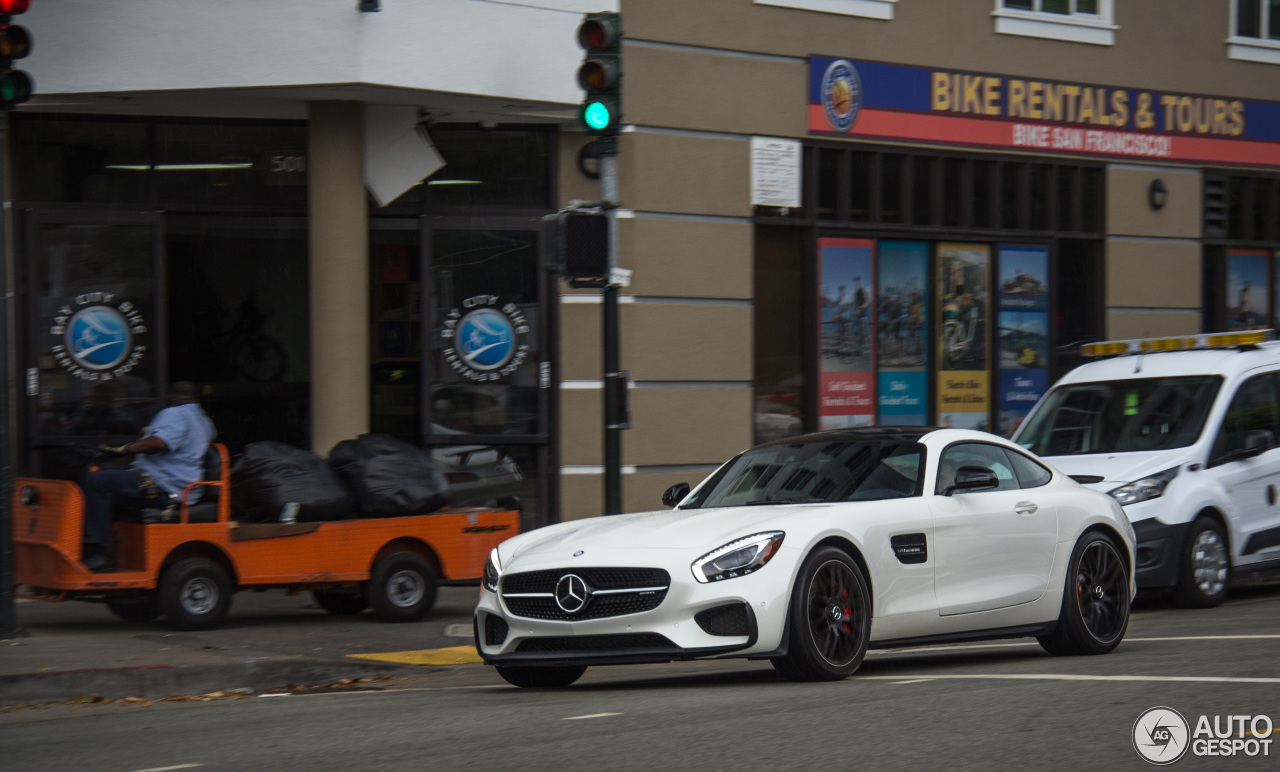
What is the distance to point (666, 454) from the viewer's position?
16.4m

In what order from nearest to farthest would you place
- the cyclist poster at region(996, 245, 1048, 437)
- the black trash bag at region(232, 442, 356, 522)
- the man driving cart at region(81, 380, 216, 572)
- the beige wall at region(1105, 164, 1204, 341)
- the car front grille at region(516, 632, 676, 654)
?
the car front grille at region(516, 632, 676, 654)
the man driving cart at region(81, 380, 216, 572)
the black trash bag at region(232, 442, 356, 522)
the cyclist poster at region(996, 245, 1048, 437)
the beige wall at region(1105, 164, 1204, 341)

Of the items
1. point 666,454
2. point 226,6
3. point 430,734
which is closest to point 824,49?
point 666,454

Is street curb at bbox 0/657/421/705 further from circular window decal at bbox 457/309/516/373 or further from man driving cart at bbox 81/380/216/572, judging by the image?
circular window decal at bbox 457/309/516/373

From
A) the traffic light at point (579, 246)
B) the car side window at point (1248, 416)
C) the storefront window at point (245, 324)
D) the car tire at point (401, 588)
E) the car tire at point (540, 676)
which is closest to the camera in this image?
the car tire at point (540, 676)

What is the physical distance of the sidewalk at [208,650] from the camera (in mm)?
9383

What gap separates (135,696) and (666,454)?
779 cm

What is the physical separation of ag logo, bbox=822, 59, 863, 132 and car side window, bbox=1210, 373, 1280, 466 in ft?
19.2

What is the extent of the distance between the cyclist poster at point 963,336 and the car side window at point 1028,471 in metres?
9.08

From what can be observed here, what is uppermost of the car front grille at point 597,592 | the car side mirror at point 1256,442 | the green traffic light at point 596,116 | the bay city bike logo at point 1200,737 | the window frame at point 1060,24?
the window frame at point 1060,24

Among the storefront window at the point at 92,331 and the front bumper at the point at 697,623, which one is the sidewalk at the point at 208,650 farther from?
the front bumper at the point at 697,623

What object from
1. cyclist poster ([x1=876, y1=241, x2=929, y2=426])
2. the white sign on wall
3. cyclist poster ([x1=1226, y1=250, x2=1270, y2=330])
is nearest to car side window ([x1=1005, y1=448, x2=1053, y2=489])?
→ the white sign on wall

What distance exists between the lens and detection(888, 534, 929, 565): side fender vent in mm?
8508

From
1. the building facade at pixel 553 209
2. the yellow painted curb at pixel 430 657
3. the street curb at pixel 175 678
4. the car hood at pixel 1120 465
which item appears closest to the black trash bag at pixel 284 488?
the yellow painted curb at pixel 430 657

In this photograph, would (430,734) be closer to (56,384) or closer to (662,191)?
(56,384)
